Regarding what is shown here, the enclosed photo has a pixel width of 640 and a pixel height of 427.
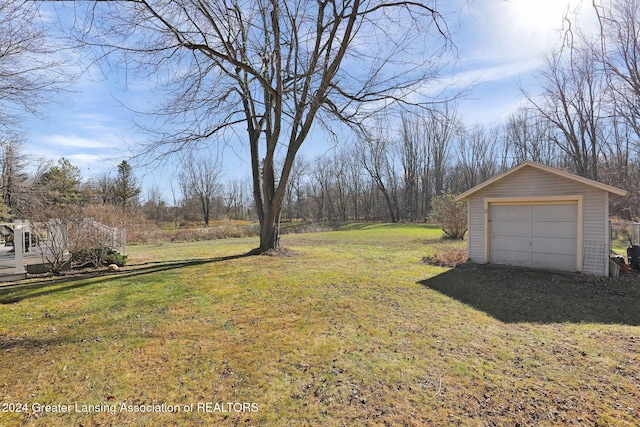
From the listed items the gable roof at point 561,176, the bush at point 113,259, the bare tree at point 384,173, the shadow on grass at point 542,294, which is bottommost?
the shadow on grass at point 542,294

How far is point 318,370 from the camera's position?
3209mm

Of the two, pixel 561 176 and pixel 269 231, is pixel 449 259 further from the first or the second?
pixel 269 231

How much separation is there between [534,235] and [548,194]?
120 cm

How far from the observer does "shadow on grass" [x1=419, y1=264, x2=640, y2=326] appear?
5.22 m

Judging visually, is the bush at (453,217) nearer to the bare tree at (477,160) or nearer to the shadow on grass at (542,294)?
the shadow on grass at (542,294)

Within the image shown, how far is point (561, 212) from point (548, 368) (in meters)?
6.76

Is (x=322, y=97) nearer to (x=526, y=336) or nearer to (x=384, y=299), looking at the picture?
(x=384, y=299)

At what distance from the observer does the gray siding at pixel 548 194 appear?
7770mm

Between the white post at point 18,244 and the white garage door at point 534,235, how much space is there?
490 inches

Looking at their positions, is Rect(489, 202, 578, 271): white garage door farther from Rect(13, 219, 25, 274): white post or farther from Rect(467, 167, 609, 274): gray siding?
Rect(13, 219, 25, 274): white post

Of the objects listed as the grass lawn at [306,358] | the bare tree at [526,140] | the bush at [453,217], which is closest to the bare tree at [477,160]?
the bare tree at [526,140]

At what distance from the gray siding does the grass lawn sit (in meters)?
1.65

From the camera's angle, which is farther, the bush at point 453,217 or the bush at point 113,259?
the bush at point 453,217

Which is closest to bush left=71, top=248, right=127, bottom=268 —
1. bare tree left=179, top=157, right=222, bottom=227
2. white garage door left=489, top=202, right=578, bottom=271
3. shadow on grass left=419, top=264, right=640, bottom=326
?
shadow on grass left=419, top=264, right=640, bottom=326
